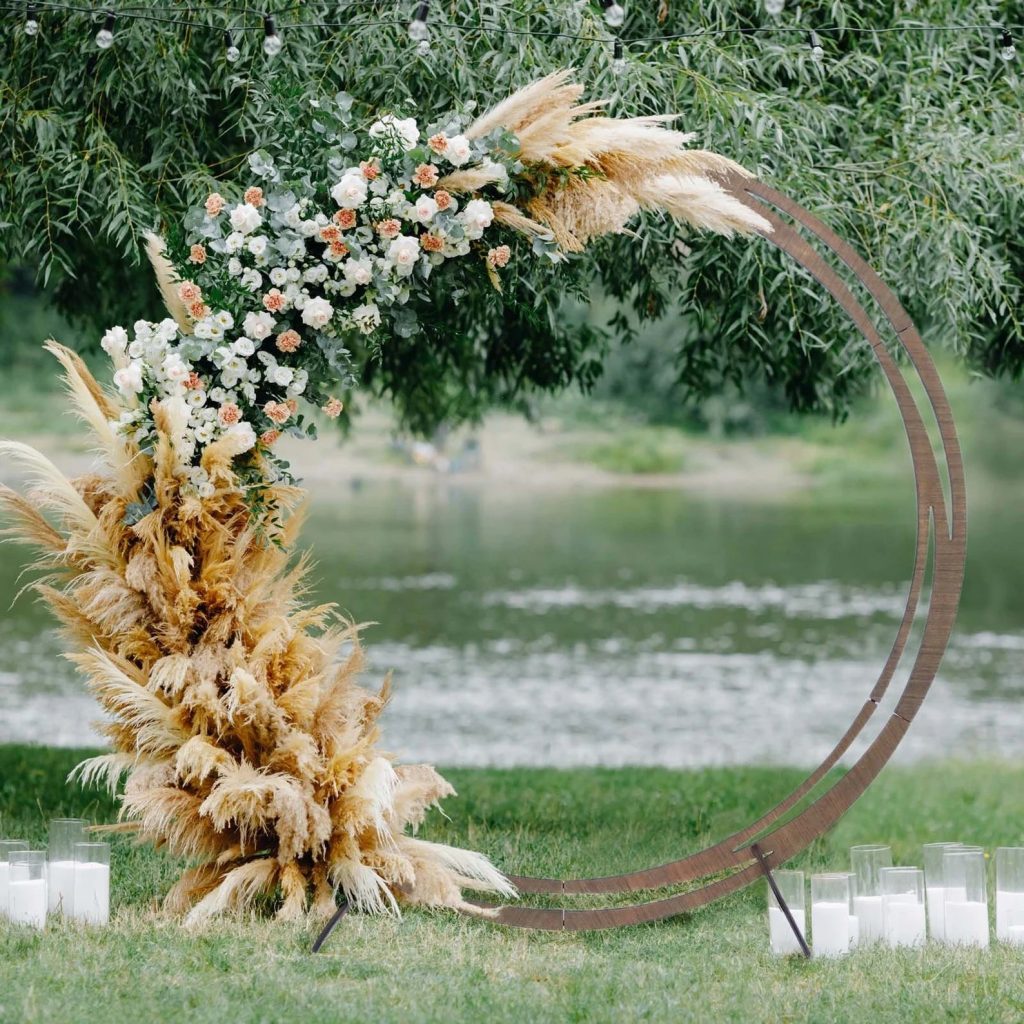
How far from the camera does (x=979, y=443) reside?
2316 centimetres

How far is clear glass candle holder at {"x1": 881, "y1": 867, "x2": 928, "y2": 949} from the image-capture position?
13.5 ft

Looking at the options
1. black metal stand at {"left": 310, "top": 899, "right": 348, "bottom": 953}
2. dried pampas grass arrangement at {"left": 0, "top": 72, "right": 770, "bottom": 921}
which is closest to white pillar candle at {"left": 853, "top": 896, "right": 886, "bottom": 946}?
dried pampas grass arrangement at {"left": 0, "top": 72, "right": 770, "bottom": 921}

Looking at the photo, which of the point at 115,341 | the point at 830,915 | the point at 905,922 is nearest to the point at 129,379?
the point at 115,341

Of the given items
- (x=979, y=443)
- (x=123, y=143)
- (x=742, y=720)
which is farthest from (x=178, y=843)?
(x=979, y=443)

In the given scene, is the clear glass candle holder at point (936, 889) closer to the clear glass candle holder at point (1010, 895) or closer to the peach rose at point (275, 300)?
the clear glass candle holder at point (1010, 895)

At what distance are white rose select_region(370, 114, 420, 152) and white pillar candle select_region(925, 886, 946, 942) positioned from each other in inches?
108

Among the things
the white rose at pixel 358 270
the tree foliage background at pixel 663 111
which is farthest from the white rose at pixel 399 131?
the tree foliage background at pixel 663 111

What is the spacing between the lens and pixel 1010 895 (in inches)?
165

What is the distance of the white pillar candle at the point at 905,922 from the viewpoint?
13.5 feet

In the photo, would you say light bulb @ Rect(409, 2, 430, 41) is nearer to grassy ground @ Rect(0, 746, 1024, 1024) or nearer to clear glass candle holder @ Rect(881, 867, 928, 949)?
grassy ground @ Rect(0, 746, 1024, 1024)

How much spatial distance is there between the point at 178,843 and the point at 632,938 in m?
1.40

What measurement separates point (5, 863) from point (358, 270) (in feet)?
6.74

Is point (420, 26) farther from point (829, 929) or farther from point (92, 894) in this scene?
point (829, 929)

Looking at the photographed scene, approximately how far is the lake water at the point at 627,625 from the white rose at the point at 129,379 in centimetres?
582
